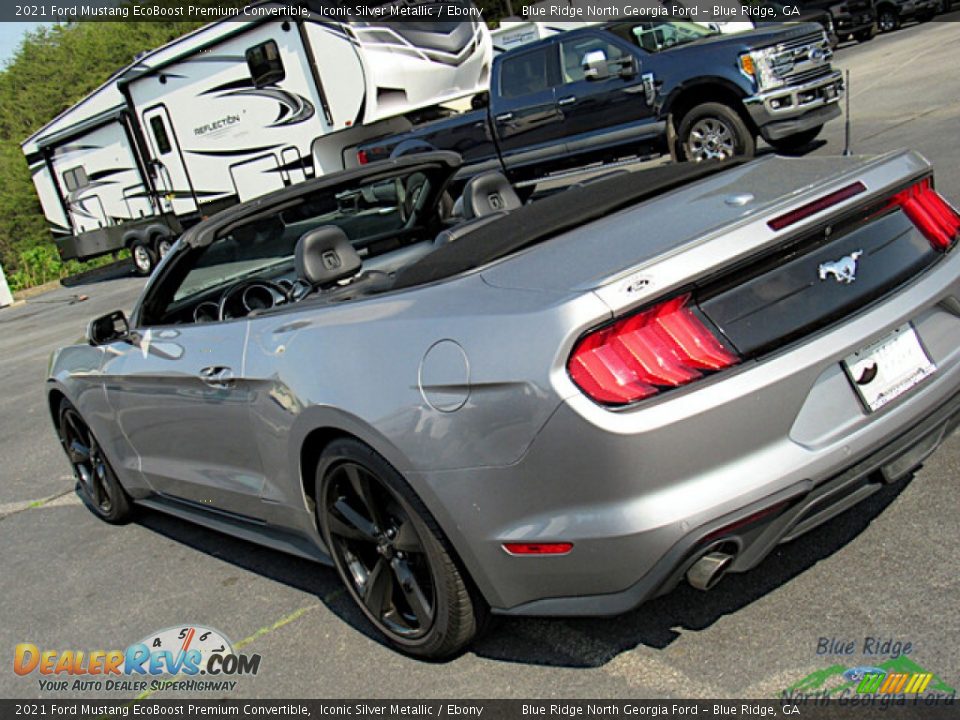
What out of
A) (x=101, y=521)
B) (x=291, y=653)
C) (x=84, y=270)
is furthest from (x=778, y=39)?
(x=84, y=270)

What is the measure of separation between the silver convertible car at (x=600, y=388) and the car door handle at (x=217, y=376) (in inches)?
0.4

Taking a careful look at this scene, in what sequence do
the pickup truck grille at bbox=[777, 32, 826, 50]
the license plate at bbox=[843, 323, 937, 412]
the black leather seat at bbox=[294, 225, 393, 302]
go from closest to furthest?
the license plate at bbox=[843, 323, 937, 412] → the black leather seat at bbox=[294, 225, 393, 302] → the pickup truck grille at bbox=[777, 32, 826, 50]

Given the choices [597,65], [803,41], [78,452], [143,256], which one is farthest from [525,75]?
[143,256]

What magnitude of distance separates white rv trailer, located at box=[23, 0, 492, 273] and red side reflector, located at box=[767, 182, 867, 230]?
1213cm

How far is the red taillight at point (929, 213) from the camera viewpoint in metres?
3.19

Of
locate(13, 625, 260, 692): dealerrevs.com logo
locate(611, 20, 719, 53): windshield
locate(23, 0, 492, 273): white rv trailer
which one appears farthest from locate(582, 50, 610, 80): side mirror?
locate(13, 625, 260, 692): dealerrevs.com logo

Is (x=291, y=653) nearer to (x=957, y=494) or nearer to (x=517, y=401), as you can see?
(x=517, y=401)

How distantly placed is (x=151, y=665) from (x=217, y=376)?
3.65 feet

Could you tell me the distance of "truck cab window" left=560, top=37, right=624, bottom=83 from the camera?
1179 cm

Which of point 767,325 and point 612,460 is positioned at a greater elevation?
point 767,325

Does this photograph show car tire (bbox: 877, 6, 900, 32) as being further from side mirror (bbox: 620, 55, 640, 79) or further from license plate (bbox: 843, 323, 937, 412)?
license plate (bbox: 843, 323, 937, 412)

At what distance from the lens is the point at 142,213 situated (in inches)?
755

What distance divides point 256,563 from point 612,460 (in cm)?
240

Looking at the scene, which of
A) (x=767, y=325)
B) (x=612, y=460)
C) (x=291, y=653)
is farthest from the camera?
(x=291, y=653)
